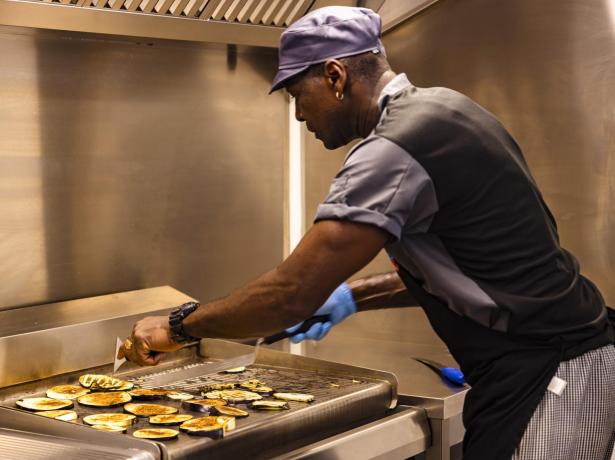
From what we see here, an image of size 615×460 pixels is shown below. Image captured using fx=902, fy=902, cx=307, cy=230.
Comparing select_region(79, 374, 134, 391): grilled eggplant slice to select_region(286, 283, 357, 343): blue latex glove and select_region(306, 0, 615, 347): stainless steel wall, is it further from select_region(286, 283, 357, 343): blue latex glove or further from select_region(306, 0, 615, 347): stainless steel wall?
select_region(306, 0, 615, 347): stainless steel wall

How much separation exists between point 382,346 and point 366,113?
1068 millimetres

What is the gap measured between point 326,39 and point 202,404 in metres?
0.71

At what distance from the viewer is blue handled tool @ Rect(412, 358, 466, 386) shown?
2.02 meters

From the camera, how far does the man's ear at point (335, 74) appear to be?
1.58m

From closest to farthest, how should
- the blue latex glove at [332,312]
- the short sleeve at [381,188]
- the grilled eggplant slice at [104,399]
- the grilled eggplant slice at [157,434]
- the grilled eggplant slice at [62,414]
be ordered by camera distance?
the short sleeve at [381,188] < the grilled eggplant slice at [157,434] < the grilled eggplant slice at [62,414] < the grilled eggplant slice at [104,399] < the blue latex glove at [332,312]

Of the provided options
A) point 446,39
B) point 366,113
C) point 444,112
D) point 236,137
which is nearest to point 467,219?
point 444,112

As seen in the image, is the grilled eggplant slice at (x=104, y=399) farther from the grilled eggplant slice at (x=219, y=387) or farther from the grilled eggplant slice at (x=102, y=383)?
the grilled eggplant slice at (x=219, y=387)

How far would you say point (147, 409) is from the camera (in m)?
1.71

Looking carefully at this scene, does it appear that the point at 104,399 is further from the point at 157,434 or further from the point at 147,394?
the point at 157,434

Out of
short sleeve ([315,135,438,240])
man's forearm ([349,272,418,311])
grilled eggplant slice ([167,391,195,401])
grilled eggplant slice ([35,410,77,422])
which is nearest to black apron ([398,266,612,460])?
short sleeve ([315,135,438,240])

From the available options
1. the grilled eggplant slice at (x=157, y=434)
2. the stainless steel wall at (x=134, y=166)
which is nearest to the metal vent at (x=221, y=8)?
the stainless steel wall at (x=134, y=166)

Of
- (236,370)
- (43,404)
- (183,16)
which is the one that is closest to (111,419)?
(43,404)

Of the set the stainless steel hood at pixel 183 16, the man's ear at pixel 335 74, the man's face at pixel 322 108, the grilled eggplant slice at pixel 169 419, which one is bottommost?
the grilled eggplant slice at pixel 169 419

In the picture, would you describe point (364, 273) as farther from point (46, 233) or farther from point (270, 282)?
point (270, 282)
